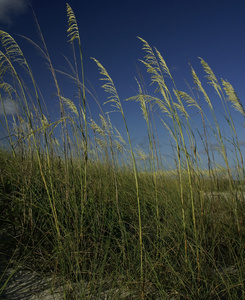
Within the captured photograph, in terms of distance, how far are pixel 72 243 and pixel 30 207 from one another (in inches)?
23.0

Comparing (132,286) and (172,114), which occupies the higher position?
(172,114)

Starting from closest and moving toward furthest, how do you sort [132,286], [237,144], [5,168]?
[132,286], [237,144], [5,168]

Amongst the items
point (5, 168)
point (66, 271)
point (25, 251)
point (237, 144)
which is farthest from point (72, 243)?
point (237, 144)

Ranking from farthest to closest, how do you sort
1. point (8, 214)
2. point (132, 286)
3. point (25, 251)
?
point (8, 214) < point (25, 251) < point (132, 286)

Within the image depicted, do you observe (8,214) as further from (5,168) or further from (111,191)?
(111,191)

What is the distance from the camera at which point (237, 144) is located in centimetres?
273

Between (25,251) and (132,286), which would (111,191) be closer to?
(25,251)

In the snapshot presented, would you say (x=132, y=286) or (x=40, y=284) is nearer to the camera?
(x=132, y=286)

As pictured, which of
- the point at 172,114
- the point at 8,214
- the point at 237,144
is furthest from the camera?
the point at 237,144

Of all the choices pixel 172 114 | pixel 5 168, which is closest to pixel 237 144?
pixel 172 114

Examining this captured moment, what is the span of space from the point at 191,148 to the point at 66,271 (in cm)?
149

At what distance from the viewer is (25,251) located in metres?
2.09

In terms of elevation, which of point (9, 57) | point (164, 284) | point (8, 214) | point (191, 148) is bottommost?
point (164, 284)

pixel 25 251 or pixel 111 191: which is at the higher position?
pixel 111 191
